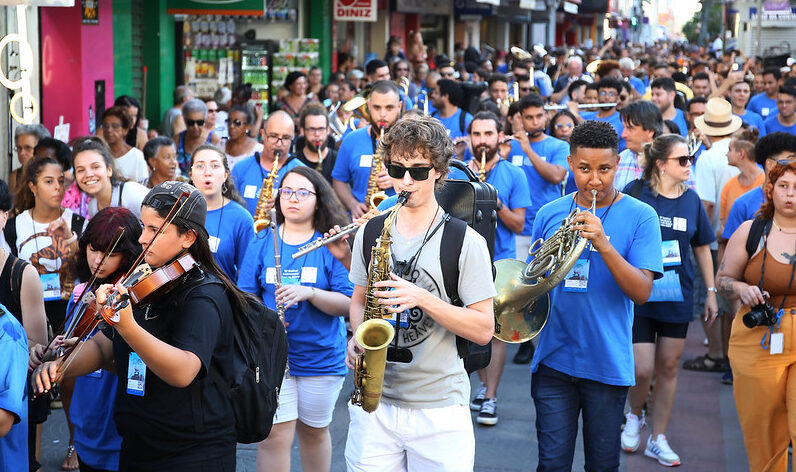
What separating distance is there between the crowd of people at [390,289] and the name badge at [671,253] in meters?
0.02

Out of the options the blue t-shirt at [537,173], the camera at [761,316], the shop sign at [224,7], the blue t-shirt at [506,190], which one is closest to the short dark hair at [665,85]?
the blue t-shirt at [537,173]

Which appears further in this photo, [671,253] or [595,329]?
[671,253]

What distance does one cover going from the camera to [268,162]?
771 cm

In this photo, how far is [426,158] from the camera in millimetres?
3869

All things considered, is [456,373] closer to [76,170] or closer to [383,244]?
[383,244]

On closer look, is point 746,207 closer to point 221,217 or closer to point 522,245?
point 522,245

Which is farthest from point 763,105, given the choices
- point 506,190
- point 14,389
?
point 14,389

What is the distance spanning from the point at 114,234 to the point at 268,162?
3.26m

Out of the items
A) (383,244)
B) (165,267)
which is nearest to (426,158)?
(383,244)

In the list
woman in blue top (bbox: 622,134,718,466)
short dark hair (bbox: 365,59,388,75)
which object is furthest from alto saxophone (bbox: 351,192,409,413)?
short dark hair (bbox: 365,59,388,75)

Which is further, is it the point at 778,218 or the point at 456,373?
the point at 778,218

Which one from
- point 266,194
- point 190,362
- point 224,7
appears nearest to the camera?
point 190,362

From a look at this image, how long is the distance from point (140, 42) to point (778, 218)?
11.1m

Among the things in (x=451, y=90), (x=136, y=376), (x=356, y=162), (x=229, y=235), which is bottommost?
(x=136, y=376)
